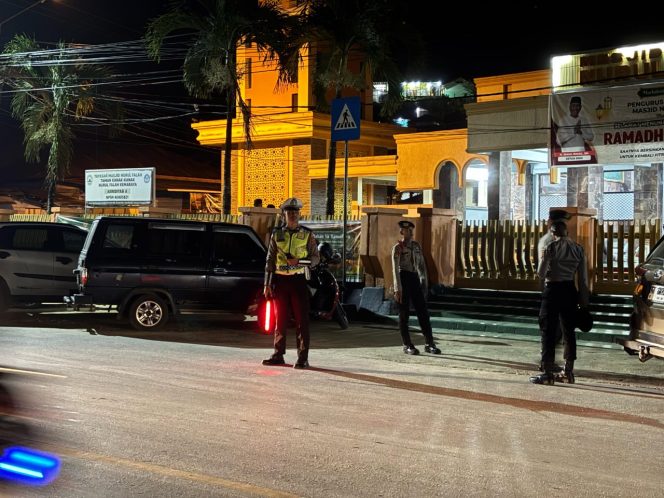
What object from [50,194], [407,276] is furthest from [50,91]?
[407,276]

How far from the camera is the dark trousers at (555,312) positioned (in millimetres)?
9484

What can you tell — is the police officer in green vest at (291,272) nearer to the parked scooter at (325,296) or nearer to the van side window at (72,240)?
the parked scooter at (325,296)

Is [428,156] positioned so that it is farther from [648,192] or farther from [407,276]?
[407,276]

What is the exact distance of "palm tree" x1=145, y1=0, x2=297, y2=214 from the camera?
2436 centimetres

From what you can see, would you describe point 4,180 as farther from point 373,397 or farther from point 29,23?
point 373,397

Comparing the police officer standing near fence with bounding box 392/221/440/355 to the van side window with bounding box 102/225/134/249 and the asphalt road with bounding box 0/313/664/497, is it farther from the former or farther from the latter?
the van side window with bounding box 102/225/134/249

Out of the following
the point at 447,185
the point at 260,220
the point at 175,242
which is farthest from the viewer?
the point at 447,185

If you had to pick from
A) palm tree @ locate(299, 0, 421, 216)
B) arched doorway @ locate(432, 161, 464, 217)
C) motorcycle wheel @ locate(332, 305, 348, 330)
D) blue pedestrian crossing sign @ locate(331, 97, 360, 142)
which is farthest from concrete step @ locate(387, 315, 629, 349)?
arched doorway @ locate(432, 161, 464, 217)

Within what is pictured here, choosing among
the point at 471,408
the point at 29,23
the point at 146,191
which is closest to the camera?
the point at 471,408

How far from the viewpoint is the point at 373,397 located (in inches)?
336

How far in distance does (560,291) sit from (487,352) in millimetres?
3112

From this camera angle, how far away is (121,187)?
25812 millimetres

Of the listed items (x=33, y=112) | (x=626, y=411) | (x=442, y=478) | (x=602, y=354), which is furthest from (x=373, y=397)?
(x=33, y=112)

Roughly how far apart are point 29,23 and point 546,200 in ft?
101
